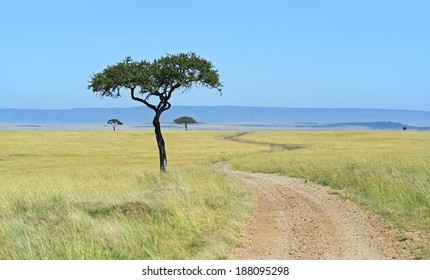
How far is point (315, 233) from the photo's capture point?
1391 centimetres

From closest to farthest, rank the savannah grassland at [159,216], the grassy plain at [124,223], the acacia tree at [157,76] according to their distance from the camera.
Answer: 1. the grassy plain at [124,223]
2. the savannah grassland at [159,216]
3. the acacia tree at [157,76]

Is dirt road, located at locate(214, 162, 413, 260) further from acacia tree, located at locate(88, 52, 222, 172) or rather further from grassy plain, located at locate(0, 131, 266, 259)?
acacia tree, located at locate(88, 52, 222, 172)

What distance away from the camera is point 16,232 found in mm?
13258

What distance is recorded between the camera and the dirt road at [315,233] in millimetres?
11781

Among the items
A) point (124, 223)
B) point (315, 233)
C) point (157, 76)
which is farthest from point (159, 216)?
point (157, 76)

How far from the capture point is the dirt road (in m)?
11.8

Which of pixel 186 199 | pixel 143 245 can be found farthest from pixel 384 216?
pixel 143 245

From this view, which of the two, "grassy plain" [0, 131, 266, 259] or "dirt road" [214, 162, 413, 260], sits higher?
"grassy plain" [0, 131, 266, 259]

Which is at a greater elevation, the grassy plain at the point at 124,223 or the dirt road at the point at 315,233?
the grassy plain at the point at 124,223

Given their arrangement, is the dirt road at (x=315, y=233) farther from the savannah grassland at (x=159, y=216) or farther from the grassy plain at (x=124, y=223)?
the grassy plain at (x=124, y=223)

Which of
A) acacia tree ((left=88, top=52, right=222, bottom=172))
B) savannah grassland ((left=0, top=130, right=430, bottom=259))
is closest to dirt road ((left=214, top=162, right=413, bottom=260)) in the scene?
savannah grassland ((left=0, top=130, right=430, bottom=259))

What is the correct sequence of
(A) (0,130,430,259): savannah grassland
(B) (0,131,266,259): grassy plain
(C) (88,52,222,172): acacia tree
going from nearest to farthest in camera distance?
1. (B) (0,131,266,259): grassy plain
2. (A) (0,130,430,259): savannah grassland
3. (C) (88,52,222,172): acacia tree

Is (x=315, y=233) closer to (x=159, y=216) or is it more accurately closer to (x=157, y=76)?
(x=159, y=216)

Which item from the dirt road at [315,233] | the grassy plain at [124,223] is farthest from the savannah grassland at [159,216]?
the dirt road at [315,233]
